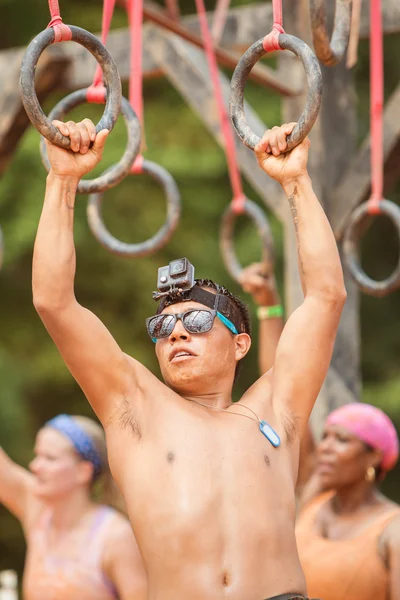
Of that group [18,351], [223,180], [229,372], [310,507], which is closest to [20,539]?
[18,351]

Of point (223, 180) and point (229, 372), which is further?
point (223, 180)

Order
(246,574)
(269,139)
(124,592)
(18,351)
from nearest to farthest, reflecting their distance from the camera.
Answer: (246,574) < (269,139) < (124,592) < (18,351)

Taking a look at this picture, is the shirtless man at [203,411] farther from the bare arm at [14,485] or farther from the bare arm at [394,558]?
the bare arm at [14,485]

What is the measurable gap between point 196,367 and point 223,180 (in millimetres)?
6138

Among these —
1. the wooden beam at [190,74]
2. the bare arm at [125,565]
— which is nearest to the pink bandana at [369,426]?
the bare arm at [125,565]

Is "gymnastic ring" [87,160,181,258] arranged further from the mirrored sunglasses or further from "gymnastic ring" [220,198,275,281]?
the mirrored sunglasses

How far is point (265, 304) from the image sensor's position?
15.3ft

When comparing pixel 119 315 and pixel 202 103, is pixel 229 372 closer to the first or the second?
pixel 202 103

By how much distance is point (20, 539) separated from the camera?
9.37 m

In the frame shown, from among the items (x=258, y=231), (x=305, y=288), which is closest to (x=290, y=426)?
(x=305, y=288)

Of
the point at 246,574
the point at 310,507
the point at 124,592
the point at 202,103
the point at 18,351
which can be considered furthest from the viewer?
the point at 18,351

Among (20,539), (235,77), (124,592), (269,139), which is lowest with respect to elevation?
(20,539)

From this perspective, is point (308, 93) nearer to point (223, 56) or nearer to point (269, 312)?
point (269, 312)

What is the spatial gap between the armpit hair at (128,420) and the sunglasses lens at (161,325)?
0.78ft
